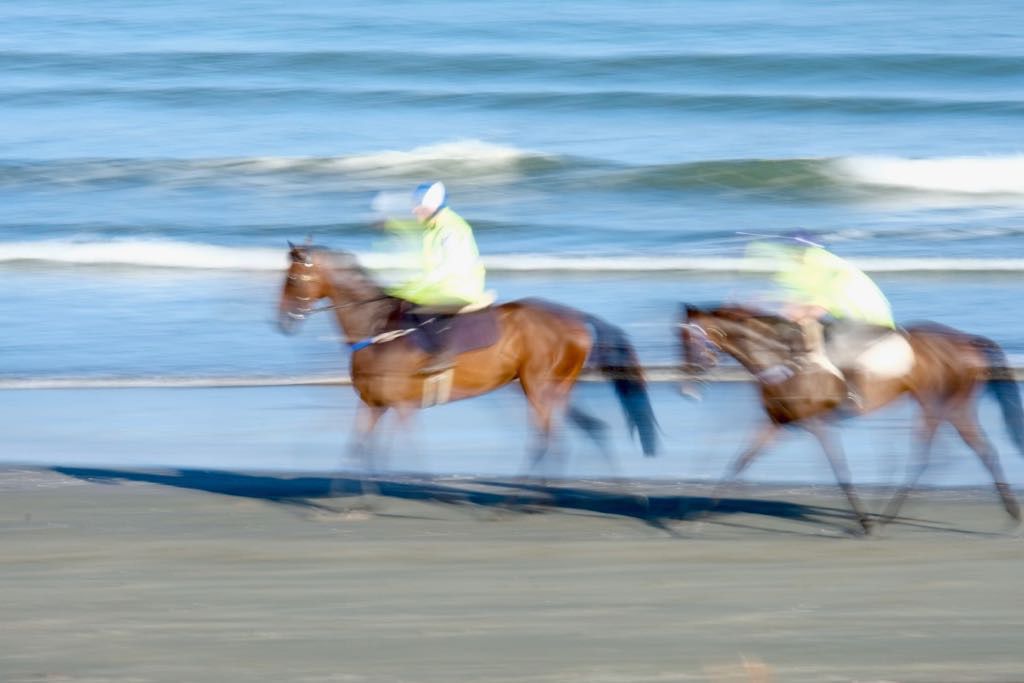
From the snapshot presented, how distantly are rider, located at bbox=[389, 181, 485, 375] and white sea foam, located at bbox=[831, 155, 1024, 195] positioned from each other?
623 inches

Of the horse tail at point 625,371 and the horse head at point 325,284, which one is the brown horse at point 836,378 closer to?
the horse tail at point 625,371

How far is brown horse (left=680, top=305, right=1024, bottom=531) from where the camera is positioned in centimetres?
840

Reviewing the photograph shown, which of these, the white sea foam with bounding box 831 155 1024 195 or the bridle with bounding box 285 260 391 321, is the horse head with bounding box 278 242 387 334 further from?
the white sea foam with bounding box 831 155 1024 195

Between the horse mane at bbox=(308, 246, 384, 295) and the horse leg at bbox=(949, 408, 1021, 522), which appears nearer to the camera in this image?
the horse leg at bbox=(949, 408, 1021, 522)

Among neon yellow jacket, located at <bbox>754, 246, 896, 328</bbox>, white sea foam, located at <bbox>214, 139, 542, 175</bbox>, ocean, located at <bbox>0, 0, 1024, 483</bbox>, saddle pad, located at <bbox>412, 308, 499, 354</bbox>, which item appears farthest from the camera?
white sea foam, located at <bbox>214, 139, 542, 175</bbox>

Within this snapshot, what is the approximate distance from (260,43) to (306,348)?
2574cm

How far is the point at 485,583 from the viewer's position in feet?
24.4

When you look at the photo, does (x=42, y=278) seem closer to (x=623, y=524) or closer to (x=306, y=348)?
Result: (x=306, y=348)

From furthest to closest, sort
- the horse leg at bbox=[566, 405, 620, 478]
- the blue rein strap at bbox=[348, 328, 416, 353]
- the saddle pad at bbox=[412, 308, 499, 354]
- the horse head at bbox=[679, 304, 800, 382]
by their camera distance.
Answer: the horse leg at bbox=[566, 405, 620, 478], the blue rein strap at bbox=[348, 328, 416, 353], the saddle pad at bbox=[412, 308, 499, 354], the horse head at bbox=[679, 304, 800, 382]

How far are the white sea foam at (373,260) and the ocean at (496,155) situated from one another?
67 mm

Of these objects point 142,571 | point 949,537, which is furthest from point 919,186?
point 142,571

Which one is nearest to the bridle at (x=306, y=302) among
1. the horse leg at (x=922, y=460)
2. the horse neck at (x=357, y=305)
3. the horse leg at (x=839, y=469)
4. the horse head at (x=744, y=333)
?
the horse neck at (x=357, y=305)

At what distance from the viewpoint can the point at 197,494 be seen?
362 inches

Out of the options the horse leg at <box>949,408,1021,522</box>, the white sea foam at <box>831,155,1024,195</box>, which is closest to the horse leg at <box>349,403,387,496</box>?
the horse leg at <box>949,408,1021,522</box>
